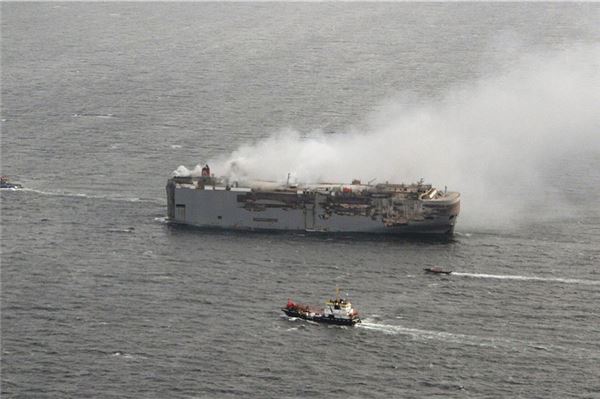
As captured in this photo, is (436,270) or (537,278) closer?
(537,278)

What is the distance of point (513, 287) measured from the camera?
184875 mm

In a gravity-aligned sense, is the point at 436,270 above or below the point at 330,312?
above

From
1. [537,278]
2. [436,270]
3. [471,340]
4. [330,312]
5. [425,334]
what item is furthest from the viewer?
[436,270]

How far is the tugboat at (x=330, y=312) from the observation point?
17125 centimetres

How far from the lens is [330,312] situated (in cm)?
17238

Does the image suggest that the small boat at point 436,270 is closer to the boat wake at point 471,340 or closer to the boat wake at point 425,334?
the boat wake at point 425,334

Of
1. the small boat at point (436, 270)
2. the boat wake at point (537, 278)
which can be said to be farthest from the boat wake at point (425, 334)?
the boat wake at point (537, 278)

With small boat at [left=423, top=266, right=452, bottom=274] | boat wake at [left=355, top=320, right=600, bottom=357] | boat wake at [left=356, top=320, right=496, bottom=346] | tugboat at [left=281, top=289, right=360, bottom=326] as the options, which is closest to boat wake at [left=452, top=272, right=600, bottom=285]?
small boat at [left=423, top=266, right=452, bottom=274]

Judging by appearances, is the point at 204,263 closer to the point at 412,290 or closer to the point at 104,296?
the point at 104,296

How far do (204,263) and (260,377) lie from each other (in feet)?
152

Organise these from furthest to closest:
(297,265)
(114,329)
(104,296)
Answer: (297,265) → (104,296) → (114,329)

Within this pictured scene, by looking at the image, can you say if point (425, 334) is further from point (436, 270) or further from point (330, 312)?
point (436, 270)

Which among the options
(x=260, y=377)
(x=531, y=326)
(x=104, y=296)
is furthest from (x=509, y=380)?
(x=104, y=296)

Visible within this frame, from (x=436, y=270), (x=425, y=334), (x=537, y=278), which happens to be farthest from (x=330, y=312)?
(x=537, y=278)
